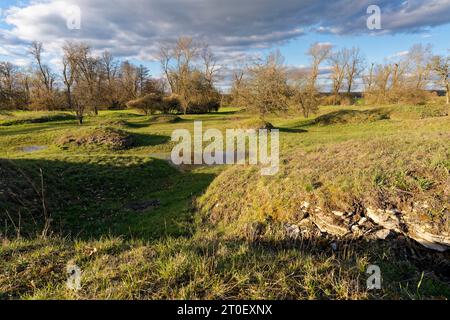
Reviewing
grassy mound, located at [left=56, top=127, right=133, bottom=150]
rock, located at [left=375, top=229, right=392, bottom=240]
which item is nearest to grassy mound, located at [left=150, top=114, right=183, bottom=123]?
grassy mound, located at [left=56, top=127, right=133, bottom=150]

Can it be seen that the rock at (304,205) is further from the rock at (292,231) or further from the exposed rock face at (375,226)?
the rock at (292,231)

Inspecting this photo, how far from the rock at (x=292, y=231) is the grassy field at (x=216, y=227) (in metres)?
0.13

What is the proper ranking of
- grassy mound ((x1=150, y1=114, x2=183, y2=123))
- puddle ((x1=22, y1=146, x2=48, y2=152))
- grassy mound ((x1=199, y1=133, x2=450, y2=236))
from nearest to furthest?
grassy mound ((x1=199, y1=133, x2=450, y2=236)) → puddle ((x1=22, y1=146, x2=48, y2=152)) → grassy mound ((x1=150, y1=114, x2=183, y2=123))

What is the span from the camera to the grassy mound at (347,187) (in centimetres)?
591

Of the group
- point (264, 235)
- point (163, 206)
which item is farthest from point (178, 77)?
point (264, 235)

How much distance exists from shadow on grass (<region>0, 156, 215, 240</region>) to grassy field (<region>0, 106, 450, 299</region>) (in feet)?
0.16

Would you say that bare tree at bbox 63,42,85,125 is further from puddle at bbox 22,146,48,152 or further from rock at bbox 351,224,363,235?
rock at bbox 351,224,363,235

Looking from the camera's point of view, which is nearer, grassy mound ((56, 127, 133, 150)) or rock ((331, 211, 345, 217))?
rock ((331, 211, 345, 217))

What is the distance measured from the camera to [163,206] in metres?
10.3

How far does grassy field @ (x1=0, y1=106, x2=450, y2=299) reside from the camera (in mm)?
3047

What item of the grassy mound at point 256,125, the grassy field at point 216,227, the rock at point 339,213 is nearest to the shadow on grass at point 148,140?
the grassy field at point 216,227

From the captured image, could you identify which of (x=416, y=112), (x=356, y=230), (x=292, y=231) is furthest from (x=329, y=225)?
(x=416, y=112)

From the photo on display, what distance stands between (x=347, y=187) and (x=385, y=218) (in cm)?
122
